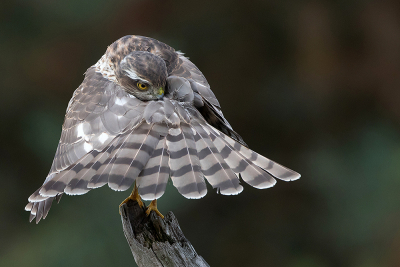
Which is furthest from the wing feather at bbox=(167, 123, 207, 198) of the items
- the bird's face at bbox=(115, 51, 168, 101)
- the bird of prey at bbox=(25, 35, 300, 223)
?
the bird's face at bbox=(115, 51, 168, 101)

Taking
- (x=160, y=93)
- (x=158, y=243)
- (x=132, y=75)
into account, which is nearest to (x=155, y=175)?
(x=158, y=243)

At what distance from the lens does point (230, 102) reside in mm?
4227

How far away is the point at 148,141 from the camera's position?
1.89m

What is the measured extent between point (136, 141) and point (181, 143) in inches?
7.8

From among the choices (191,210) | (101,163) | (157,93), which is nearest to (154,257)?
(101,163)

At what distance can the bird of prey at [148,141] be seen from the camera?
1.77 metres

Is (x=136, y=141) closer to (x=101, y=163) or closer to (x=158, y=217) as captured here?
(x=101, y=163)

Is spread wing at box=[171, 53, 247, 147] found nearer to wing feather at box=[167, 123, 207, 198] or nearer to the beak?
the beak

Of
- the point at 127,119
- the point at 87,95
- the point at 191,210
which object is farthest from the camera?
the point at 191,210

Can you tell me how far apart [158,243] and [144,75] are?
84 centimetres

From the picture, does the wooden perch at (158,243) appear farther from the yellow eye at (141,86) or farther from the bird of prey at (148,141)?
the yellow eye at (141,86)

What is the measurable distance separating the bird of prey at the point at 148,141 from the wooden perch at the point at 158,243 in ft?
0.58

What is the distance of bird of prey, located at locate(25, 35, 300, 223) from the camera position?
5.80 ft

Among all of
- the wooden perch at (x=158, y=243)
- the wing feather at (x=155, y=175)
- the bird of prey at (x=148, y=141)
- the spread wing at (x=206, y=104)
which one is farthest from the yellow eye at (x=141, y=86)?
the wooden perch at (x=158, y=243)
